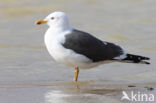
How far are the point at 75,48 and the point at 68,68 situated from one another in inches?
49.5

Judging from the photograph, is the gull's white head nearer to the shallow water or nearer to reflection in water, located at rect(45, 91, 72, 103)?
the shallow water

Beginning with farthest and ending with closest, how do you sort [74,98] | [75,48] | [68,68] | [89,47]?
[68,68] < [89,47] < [75,48] < [74,98]

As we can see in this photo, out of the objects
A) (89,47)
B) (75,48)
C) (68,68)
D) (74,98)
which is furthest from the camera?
(68,68)

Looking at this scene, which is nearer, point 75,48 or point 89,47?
point 75,48

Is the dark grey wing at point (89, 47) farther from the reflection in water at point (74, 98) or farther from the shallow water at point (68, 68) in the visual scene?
the reflection in water at point (74, 98)

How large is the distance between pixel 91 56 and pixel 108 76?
0.66 metres

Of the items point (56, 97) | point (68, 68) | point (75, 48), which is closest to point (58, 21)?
point (75, 48)

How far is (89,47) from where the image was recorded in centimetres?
695

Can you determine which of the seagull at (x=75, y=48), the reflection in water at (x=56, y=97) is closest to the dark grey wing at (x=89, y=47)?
the seagull at (x=75, y=48)

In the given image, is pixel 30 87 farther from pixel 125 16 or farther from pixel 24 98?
pixel 125 16

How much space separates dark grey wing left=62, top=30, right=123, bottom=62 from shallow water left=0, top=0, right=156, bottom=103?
33cm

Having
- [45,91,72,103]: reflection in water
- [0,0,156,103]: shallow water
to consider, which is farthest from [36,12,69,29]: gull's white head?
[45,91,72,103]: reflection in water

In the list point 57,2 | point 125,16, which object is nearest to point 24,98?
point 125,16

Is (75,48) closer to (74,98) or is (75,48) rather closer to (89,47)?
(89,47)
